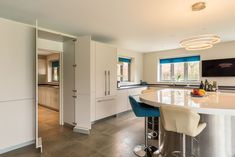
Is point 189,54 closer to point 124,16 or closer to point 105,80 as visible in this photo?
point 105,80

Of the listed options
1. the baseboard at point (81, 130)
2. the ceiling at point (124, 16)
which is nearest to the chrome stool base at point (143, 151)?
the baseboard at point (81, 130)

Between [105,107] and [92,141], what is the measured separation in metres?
1.40

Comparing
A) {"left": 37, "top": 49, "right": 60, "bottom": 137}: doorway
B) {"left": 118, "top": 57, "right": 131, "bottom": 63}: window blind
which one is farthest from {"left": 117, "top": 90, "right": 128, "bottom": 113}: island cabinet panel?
{"left": 37, "top": 49, "right": 60, "bottom": 137}: doorway

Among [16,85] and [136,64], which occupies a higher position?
[136,64]

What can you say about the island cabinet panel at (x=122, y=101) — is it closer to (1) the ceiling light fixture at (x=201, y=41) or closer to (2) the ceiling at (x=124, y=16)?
(2) the ceiling at (x=124, y=16)

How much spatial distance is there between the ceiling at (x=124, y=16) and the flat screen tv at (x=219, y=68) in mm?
1266

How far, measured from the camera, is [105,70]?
4.21 m

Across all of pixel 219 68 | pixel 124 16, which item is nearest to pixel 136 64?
pixel 219 68

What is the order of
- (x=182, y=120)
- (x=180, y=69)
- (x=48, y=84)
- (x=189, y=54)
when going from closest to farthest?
(x=182, y=120) → (x=189, y=54) → (x=180, y=69) → (x=48, y=84)

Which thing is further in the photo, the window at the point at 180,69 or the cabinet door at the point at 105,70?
the window at the point at 180,69

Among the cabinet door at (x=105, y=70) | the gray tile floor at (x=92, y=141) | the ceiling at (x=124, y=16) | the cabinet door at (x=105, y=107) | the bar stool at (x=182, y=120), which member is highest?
the ceiling at (x=124, y=16)

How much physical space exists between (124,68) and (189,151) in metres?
4.72

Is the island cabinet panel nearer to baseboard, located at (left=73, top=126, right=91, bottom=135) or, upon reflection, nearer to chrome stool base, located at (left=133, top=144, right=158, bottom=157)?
baseboard, located at (left=73, top=126, right=91, bottom=135)

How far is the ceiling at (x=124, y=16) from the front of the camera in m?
2.25
